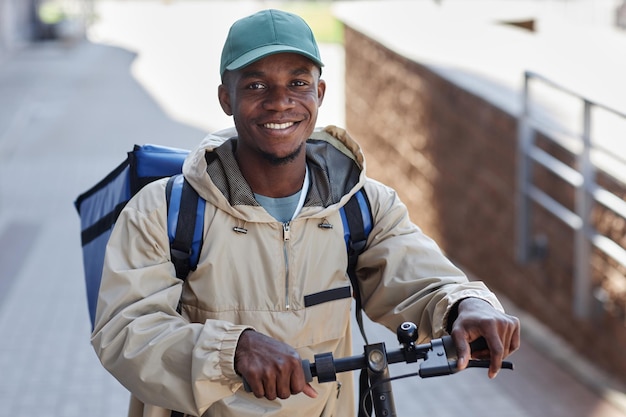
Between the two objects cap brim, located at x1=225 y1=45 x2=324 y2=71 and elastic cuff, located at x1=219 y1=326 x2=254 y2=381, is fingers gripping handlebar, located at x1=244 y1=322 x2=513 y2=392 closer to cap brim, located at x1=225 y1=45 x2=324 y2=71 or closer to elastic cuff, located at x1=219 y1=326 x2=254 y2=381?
elastic cuff, located at x1=219 y1=326 x2=254 y2=381

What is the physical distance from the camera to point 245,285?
2607 millimetres

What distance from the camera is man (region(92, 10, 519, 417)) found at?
235 cm

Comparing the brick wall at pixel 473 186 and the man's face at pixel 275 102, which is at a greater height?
the man's face at pixel 275 102

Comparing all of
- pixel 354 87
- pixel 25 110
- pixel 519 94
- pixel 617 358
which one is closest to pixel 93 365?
pixel 617 358

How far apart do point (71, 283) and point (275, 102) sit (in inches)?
227

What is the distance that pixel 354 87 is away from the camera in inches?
453

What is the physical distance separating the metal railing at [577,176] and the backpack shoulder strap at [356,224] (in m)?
3.17

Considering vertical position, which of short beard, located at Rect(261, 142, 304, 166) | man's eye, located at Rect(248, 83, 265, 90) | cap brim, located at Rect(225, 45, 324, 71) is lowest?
short beard, located at Rect(261, 142, 304, 166)

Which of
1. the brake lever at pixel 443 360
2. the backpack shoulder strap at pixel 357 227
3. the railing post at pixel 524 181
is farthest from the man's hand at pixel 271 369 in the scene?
the railing post at pixel 524 181

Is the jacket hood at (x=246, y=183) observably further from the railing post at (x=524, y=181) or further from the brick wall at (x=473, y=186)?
the railing post at (x=524, y=181)

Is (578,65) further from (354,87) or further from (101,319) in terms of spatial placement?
(101,319)

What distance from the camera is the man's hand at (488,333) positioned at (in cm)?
229

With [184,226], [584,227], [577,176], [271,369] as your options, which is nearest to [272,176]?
[184,226]

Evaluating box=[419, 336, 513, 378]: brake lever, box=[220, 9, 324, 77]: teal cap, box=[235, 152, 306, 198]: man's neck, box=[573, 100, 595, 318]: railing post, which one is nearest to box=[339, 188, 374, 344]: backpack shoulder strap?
box=[235, 152, 306, 198]: man's neck
